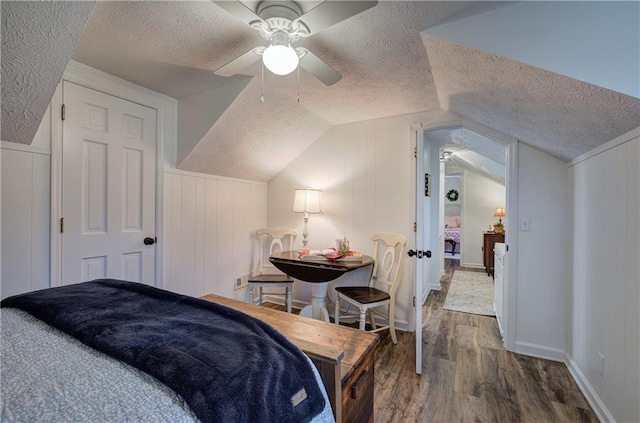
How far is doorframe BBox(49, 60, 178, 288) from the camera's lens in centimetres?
183

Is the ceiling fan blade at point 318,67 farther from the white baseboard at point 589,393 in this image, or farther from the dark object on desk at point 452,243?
the dark object on desk at point 452,243

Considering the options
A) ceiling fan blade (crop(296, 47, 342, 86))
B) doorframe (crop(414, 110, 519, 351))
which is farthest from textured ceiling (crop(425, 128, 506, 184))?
ceiling fan blade (crop(296, 47, 342, 86))

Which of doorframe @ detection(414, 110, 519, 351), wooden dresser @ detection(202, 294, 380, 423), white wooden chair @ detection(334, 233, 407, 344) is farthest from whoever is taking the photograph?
white wooden chair @ detection(334, 233, 407, 344)

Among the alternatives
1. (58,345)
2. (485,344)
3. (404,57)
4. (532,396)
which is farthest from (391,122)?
(58,345)

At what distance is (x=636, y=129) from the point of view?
1286mm

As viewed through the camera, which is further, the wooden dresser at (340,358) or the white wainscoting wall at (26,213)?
the white wainscoting wall at (26,213)

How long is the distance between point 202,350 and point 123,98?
2217 millimetres

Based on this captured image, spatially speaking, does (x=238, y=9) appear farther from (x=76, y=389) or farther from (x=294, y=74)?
(x=76, y=389)

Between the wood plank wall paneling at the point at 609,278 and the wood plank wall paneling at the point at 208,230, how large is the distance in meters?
2.95

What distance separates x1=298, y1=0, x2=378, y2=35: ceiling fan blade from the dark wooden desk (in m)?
1.71

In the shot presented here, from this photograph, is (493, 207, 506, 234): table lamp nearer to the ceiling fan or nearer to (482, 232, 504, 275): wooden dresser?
(482, 232, 504, 275): wooden dresser

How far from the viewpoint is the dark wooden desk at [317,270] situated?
7.94 ft

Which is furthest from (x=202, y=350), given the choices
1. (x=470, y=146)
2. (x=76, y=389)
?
(x=470, y=146)

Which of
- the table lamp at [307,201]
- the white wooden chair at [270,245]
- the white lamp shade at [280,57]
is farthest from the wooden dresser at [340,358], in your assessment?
the white wooden chair at [270,245]
